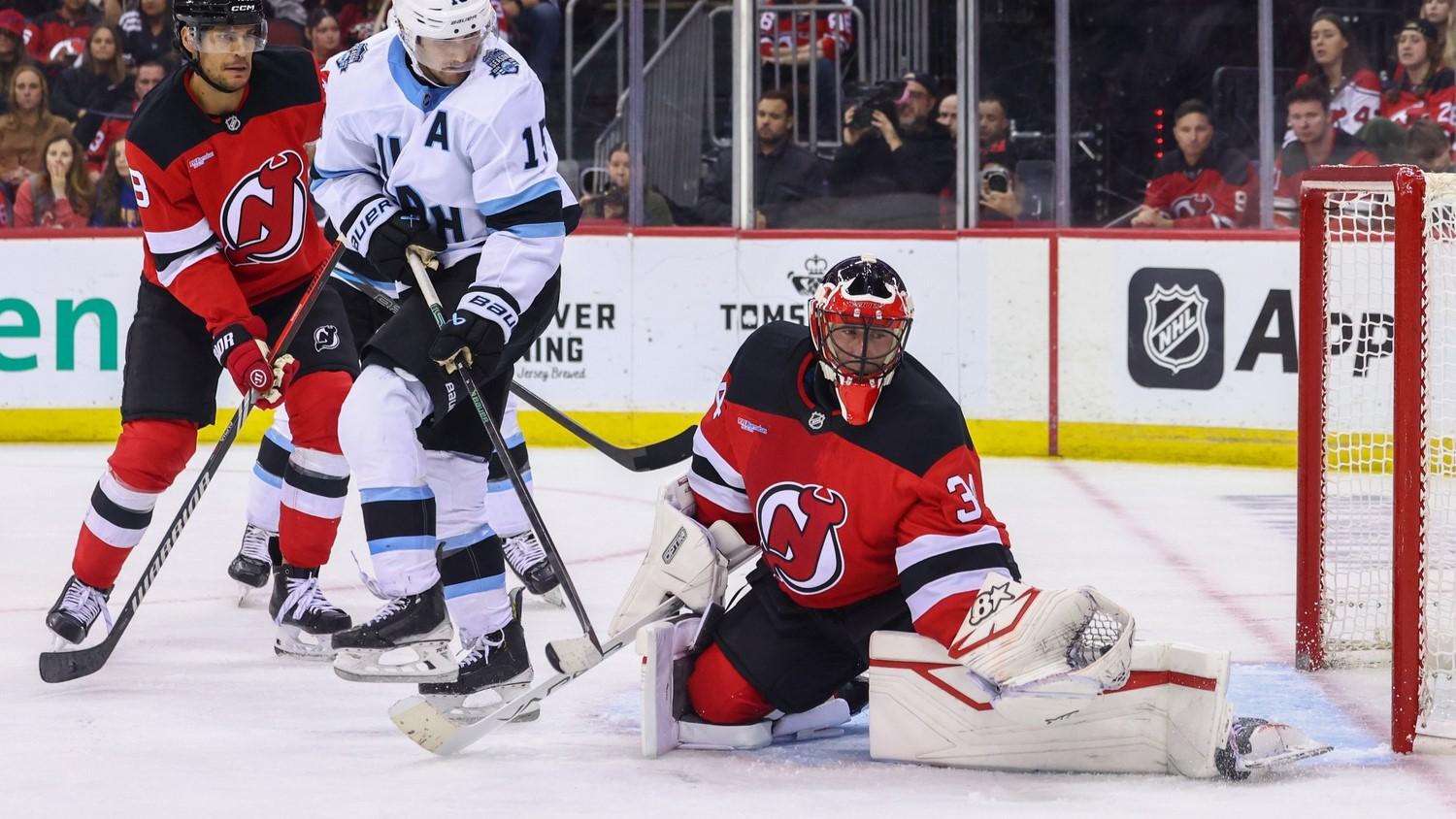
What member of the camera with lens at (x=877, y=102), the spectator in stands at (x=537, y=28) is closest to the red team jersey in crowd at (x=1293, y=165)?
the camera with lens at (x=877, y=102)

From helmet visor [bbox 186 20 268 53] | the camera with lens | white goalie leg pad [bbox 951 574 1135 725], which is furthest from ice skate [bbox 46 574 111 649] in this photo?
the camera with lens

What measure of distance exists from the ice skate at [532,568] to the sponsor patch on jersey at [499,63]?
1.32 m

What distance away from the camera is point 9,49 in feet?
23.0

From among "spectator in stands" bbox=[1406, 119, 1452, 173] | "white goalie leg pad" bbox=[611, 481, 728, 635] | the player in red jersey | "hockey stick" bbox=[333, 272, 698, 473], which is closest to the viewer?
"white goalie leg pad" bbox=[611, 481, 728, 635]

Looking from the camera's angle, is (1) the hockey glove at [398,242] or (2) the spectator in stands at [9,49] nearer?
(1) the hockey glove at [398,242]

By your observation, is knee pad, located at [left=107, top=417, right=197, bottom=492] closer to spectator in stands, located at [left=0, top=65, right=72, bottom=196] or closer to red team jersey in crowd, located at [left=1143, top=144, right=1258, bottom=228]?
red team jersey in crowd, located at [left=1143, top=144, right=1258, bottom=228]

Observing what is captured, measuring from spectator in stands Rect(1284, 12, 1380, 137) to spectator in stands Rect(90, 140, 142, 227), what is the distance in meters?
3.87

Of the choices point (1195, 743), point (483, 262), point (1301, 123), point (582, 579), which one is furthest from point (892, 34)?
point (1195, 743)

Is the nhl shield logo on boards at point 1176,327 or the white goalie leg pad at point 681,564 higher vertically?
the nhl shield logo on boards at point 1176,327

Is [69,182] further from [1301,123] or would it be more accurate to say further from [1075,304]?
[1301,123]

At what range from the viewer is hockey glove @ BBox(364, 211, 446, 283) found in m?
2.97

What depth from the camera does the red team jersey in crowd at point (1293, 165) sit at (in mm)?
6023

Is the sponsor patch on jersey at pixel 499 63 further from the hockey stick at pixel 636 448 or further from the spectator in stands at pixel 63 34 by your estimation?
the spectator in stands at pixel 63 34

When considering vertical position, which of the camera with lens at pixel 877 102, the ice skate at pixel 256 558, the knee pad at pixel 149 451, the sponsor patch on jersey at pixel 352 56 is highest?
the camera with lens at pixel 877 102
